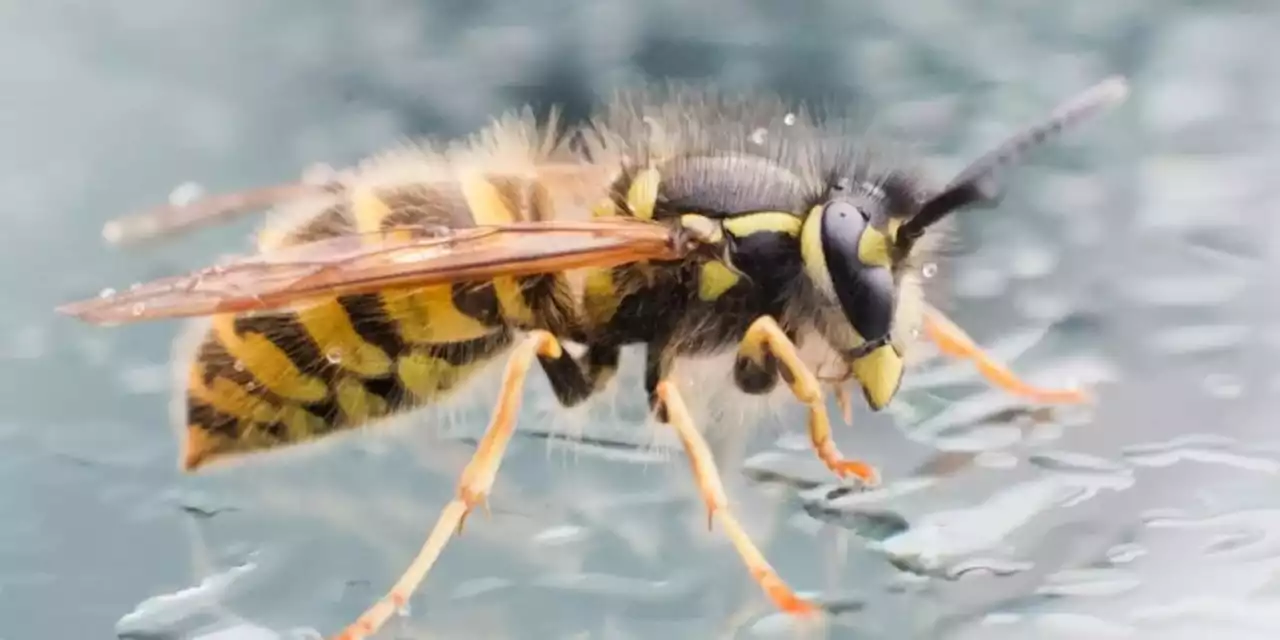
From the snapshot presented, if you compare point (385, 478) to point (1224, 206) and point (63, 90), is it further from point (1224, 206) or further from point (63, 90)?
point (1224, 206)

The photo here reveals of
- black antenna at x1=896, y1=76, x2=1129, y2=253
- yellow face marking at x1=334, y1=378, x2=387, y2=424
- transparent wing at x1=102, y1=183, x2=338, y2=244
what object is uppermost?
transparent wing at x1=102, y1=183, x2=338, y2=244

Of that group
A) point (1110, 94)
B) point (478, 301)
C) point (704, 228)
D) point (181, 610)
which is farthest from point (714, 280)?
point (181, 610)

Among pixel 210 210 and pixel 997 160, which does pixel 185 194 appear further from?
pixel 997 160

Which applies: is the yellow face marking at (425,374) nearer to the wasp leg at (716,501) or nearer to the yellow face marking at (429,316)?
the yellow face marking at (429,316)

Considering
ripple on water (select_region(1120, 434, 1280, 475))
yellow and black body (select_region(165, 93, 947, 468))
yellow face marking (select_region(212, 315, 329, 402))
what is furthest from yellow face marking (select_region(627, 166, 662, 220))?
ripple on water (select_region(1120, 434, 1280, 475))

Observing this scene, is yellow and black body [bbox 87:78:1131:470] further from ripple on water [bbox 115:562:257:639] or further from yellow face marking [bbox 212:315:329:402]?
ripple on water [bbox 115:562:257:639]

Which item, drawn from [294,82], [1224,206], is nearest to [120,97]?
[294,82]
